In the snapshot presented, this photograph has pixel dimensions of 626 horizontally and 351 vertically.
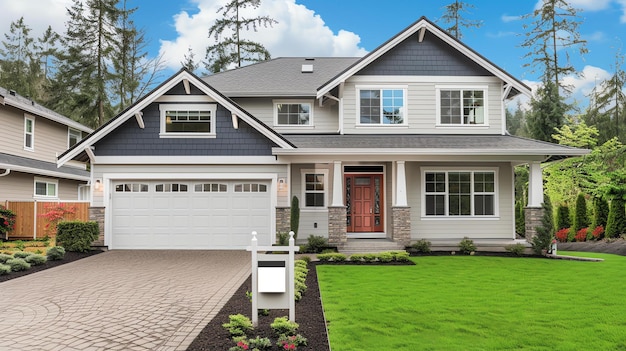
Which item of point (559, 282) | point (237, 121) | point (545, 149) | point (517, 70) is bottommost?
point (559, 282)

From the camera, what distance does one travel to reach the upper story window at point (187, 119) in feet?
45.8

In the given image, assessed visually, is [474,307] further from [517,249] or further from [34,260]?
[34,260]

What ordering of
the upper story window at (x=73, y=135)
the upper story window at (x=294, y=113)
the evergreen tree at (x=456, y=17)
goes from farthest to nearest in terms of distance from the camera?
the evergreen tree at (x=456, y=17)
the upper story window at (x=73, y=135)
the upper story window at (x=294, y=113)

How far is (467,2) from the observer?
3181 cm

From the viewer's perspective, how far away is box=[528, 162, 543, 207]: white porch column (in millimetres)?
13345

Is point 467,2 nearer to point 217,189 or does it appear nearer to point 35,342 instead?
point 217,189

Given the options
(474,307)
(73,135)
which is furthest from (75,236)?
(73,135)

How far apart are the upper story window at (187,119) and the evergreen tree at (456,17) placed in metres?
23.8

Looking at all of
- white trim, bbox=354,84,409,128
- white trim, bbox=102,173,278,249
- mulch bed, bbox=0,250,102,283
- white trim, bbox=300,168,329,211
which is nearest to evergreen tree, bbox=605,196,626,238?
white trim, bbox=354,84,409,128

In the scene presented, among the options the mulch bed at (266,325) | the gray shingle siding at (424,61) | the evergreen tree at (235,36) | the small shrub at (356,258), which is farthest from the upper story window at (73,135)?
the mulch bed at (266,325)

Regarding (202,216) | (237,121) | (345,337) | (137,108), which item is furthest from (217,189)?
(345,337)

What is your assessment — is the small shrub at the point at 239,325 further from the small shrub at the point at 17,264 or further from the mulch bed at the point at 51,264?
the small shrub at the point at 17,264

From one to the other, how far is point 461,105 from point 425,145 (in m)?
2.79

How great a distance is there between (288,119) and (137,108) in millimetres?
5221
